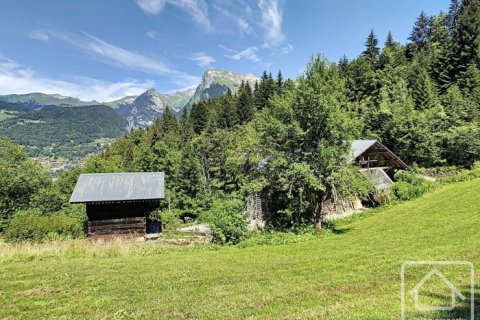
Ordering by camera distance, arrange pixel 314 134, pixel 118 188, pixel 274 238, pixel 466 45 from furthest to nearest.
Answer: pixel 466 45 < pixel 118 188 < pixel 314 134 < pixel 274 238

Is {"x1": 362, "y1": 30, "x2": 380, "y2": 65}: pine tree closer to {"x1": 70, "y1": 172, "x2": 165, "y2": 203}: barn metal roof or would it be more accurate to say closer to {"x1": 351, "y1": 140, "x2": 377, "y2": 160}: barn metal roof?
{"x1": 351, "y1": 140, "x2": 377, "y2": 160}: barn metal roof

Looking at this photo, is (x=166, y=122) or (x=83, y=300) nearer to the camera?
(x=83, y=300)

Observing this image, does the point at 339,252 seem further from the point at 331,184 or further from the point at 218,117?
the point at 218,117

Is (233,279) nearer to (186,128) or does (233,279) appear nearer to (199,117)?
(186,128)

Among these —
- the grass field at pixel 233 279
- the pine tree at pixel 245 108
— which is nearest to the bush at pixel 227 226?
the grass field at pixel 233 279

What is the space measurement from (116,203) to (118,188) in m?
1.16

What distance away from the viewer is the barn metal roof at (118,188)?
80.0 feet

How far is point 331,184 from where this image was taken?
68.6ft

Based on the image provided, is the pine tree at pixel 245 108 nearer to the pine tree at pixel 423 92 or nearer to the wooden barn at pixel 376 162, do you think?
the pine tree at pixel 423 92

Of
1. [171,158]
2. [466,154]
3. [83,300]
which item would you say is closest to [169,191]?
[171,158]

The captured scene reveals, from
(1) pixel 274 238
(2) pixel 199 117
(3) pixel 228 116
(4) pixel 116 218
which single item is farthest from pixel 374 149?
(2) pixel 199 117

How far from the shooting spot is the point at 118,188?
83.6 feet

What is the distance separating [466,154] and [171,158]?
48678 mm

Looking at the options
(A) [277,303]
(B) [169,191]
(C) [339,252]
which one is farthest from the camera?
(B) [169,191]
